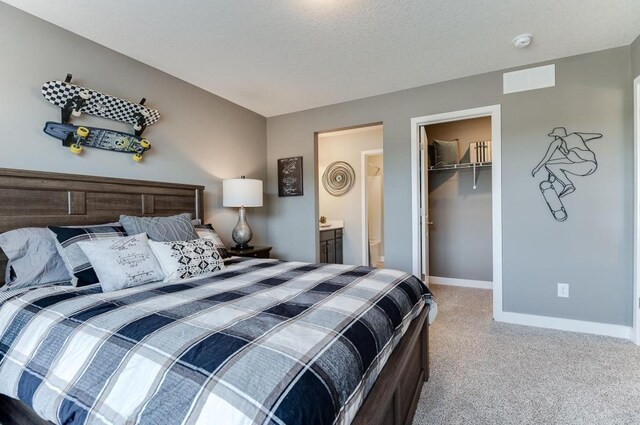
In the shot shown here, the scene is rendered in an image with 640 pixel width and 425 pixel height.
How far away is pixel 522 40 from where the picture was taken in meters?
2.29

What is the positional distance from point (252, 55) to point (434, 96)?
188 cm

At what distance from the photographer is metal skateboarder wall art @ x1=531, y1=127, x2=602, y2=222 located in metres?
2.58

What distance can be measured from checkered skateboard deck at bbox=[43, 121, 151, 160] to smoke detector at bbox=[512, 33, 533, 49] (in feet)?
10.2

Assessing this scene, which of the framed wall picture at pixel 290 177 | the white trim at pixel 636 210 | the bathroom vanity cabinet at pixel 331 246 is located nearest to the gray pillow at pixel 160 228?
the framed wall picture at pixel 290 177

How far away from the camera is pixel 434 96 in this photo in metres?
3.12

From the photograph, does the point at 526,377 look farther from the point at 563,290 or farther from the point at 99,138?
the point at 99,138

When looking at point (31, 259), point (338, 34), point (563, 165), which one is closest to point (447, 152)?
point (563, 165)

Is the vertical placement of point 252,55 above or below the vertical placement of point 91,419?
above

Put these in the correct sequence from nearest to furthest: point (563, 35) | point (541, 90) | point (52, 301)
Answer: point (52, 301) < point (563, 35) < point (541, 90)

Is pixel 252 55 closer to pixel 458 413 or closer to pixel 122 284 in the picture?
pixel 122 284

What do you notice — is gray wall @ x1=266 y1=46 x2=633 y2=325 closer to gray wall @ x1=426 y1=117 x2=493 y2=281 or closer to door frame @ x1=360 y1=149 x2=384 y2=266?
gray wall @ x1=426 y1=117 x2=493 y2=281

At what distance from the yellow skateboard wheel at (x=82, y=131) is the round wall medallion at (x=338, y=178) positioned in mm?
3794

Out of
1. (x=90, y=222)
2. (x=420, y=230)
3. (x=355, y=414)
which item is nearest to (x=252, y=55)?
(x=90, y=222)

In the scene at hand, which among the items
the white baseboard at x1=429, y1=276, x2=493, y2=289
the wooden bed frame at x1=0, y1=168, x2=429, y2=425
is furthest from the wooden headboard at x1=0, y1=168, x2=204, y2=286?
the white baseboard at x1=429, y1=276, x2=493, y2=289
